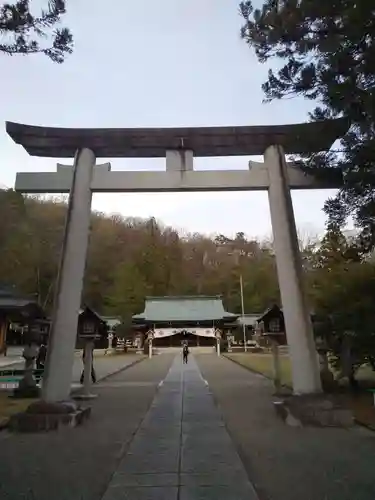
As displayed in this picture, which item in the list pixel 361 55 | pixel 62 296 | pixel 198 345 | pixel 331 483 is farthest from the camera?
pixel 198 345

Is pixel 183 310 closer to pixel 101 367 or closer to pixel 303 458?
pixel 101 367

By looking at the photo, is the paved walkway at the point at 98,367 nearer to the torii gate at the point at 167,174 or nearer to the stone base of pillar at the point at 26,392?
the stone base of pillar at the point at 26,392

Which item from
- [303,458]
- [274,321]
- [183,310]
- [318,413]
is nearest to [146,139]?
[318,413]

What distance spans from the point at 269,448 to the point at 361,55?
18.7 feet

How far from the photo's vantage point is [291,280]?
26.8ft

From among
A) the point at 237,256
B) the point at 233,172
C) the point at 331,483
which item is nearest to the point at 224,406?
the point at 233,172

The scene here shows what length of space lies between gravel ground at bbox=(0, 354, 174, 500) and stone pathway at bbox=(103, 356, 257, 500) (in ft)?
0.67

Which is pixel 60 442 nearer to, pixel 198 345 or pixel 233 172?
pixel 233 172

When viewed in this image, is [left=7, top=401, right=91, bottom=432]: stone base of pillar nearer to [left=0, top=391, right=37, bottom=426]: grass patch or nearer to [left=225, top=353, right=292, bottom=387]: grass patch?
[left=0, top=391, right=37, bottom=426]: grass patch

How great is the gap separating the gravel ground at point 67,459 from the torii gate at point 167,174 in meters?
2.09

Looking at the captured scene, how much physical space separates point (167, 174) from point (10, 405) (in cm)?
663

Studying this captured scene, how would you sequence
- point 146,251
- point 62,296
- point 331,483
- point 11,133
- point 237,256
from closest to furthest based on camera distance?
point 331,483 → point 62,296 → point 11,133 → point 146,251 → point 237,256

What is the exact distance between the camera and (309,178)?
8805 millimetres

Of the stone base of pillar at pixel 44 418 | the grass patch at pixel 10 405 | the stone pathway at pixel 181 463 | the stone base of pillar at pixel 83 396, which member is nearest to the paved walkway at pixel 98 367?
the stone base of pillar at pixel 83 396
